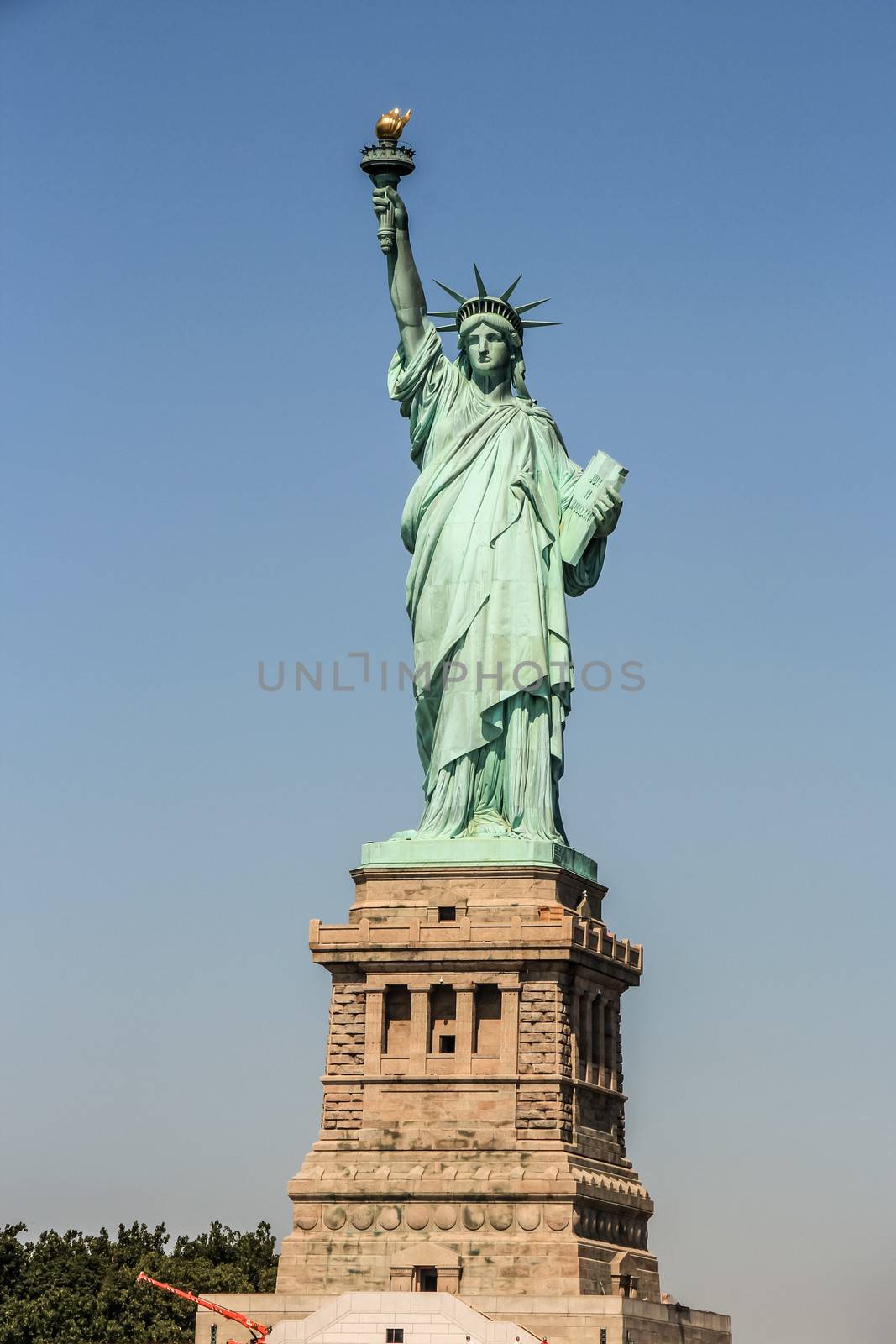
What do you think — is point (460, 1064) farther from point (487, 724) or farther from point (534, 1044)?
point (487, 724)

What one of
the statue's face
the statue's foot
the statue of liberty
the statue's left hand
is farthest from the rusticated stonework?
the statue's face

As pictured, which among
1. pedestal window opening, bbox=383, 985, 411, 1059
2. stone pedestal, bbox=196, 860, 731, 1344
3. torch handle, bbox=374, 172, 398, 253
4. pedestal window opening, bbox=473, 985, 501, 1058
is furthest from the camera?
torch handle, bbox=374, 172, 398, 253

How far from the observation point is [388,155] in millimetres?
49250

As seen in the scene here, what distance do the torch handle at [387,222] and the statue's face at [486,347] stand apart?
6.92 feet

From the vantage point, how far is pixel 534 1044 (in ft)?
151

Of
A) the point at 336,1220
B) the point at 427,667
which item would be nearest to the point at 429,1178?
the point at 336,1220

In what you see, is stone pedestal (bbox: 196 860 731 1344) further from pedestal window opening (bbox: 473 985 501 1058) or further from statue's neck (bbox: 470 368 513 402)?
statue's neck (bbox: 470 368 513 402)

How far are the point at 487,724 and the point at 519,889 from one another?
302cm

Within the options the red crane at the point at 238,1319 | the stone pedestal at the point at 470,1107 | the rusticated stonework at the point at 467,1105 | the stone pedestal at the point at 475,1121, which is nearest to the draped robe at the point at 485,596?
the stone pedestal at the point at 475,1121

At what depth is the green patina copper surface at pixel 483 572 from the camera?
48188mm

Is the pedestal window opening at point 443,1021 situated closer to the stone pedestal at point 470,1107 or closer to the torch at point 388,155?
the stone pedestal at point 470,1107

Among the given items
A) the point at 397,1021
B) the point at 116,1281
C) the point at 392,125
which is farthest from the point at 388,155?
the point at 116,1281

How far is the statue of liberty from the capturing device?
48.3 m

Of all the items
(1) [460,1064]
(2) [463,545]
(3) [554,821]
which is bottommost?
(1) [460,1064]
